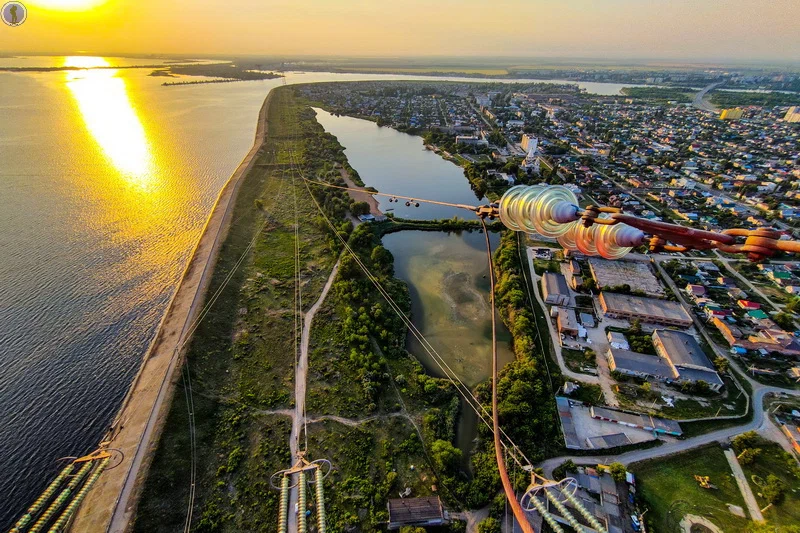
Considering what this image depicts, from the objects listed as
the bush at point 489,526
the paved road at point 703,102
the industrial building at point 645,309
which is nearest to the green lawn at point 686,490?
the bush at point 489,526

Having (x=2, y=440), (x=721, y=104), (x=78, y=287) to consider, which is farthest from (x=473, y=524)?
(x=721, y=104)

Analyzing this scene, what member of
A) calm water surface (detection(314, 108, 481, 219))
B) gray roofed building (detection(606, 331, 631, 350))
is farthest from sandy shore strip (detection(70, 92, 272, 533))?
gray roofed building (detection(606, 331, 631, 350))

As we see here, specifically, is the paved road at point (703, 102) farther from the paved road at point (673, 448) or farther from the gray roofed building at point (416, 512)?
the gray roofed building at point (416, 512)

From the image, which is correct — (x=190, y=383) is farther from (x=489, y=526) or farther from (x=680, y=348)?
(x=680, y=348)

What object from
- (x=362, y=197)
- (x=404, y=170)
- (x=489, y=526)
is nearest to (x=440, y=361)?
(x=489, y=526)

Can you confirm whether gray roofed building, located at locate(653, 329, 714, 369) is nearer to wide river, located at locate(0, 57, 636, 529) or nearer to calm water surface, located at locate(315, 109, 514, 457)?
calm water surface, located at locate(315, 109, 514, 457)
